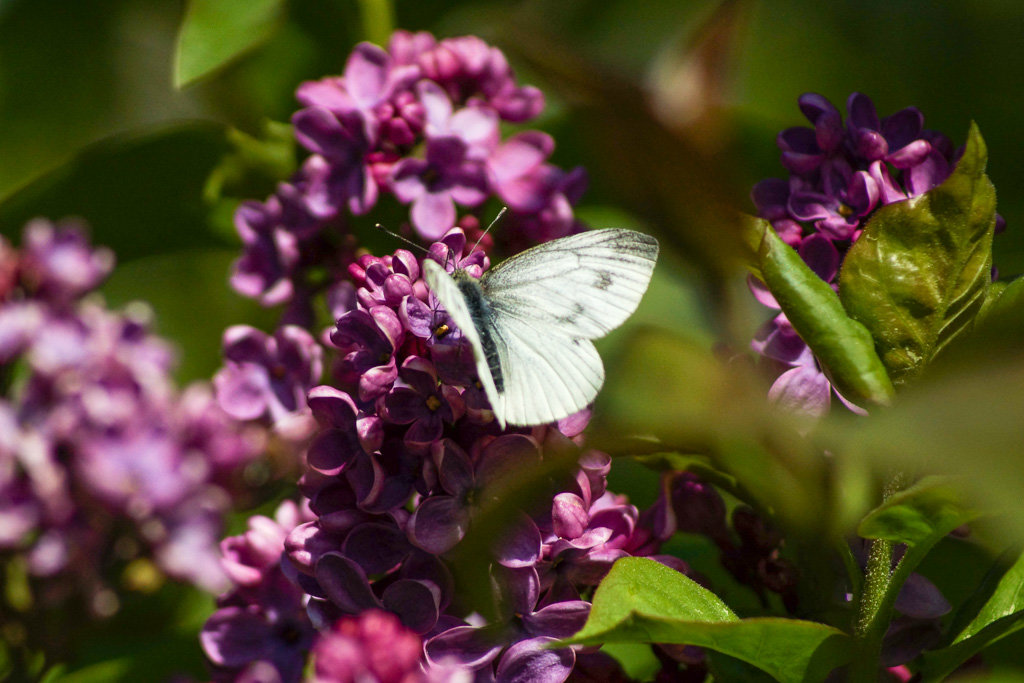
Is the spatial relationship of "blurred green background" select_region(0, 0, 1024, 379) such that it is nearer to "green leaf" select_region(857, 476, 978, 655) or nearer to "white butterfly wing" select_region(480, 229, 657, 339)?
"white butterfly wing" select_region(480, 229, 657, 339)

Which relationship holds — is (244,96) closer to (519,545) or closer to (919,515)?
(519,545)

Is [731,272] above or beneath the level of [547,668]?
above

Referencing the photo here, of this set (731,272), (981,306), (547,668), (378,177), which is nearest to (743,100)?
(378,177)

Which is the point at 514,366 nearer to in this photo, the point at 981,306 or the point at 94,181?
the point at 981,306

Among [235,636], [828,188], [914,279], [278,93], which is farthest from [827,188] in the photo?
[278,93]

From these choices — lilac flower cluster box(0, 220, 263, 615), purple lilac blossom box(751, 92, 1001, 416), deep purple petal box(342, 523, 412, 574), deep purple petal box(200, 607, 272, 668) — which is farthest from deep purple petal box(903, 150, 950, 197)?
lilac flower cluster box(0, 220, 263, 615)

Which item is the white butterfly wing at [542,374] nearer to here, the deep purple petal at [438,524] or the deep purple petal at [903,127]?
the deep purple petal at [438,524]

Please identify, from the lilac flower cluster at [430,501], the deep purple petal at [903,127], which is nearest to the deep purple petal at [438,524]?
the lilac flower cluster at [430,501]
